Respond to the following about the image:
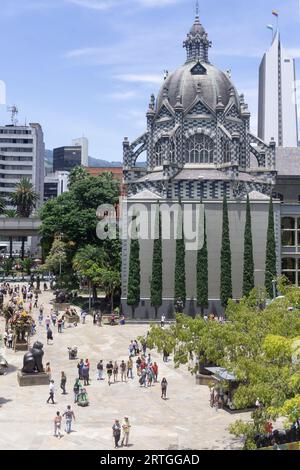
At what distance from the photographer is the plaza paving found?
26.9m

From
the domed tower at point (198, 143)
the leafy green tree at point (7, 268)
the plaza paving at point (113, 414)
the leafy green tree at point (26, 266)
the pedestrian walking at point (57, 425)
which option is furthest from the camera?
the leafy green tree at point (26, 266)

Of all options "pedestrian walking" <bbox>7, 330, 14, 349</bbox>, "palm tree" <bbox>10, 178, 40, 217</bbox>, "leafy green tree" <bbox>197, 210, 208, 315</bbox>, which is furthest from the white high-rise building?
"pedestrian walking" <bbox>7, 330, 14, 349</bbox>

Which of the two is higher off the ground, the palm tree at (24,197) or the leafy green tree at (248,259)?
the palm tree at (24,197)

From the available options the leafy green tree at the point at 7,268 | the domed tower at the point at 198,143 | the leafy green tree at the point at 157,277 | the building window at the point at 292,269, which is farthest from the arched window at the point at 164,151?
the leafy green tree at the point at 7,268

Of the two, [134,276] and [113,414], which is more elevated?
[134,276]

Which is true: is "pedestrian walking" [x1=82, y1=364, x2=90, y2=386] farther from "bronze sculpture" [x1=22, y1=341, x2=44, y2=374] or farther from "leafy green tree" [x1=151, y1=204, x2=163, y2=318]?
"leafy green tree" [x1=151, y1=204, x2=163, y2=318]

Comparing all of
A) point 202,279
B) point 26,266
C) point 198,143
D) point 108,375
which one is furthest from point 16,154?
point 108,375

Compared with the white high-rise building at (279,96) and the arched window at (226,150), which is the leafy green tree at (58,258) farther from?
the white high-rise building at (279,96)

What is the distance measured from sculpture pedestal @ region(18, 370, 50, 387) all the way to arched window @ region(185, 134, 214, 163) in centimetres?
4311

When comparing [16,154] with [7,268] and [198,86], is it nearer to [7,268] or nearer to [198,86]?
[7,268]

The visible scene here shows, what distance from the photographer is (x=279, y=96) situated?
168750 mm

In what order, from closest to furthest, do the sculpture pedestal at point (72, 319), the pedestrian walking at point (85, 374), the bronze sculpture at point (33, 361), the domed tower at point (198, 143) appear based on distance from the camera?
1. the bronze sculpture at point (33, 361)
2. the pedestrian walking at point (85, 374)
3. the sculpture pedestal at point (72, 319)
4. the domed tower at point (198, 143)

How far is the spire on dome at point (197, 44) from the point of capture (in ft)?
267

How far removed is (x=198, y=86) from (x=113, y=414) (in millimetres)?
53446
